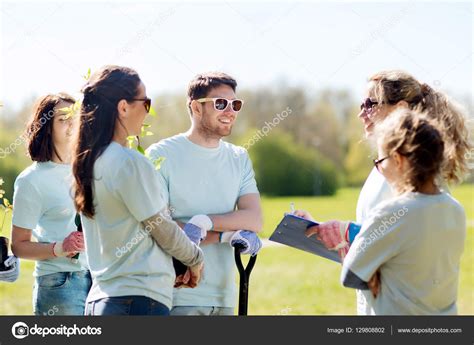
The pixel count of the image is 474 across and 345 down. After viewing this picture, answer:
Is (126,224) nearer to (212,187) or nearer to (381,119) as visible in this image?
(212,187)

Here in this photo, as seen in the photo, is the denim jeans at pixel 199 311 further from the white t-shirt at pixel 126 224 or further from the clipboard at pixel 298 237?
the white t-shirt at pixel 126 224

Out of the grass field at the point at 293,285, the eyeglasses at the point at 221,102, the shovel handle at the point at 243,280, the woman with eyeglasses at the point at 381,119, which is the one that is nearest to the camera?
the woman with eyeglasses at the point at 381,119

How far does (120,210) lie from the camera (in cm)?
288

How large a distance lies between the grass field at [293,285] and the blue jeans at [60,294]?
129 inches

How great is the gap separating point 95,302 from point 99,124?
25.9 inches

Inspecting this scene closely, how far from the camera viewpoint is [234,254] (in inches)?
144

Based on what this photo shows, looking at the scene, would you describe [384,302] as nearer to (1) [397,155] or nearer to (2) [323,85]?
(1) [397,155]

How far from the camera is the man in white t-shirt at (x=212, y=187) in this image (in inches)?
140

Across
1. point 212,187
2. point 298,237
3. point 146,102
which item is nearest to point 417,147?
point 298,237

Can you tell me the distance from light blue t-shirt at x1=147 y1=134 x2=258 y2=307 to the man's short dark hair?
22cm

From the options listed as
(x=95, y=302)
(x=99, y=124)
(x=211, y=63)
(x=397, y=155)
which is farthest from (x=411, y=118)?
(x=211, y=63)

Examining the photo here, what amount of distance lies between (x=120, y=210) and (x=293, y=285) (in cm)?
1108

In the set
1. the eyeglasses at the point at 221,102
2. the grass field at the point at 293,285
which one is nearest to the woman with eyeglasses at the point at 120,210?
the eyeglasses at the point at 221,102

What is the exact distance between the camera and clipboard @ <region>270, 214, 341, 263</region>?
3.31 meters
